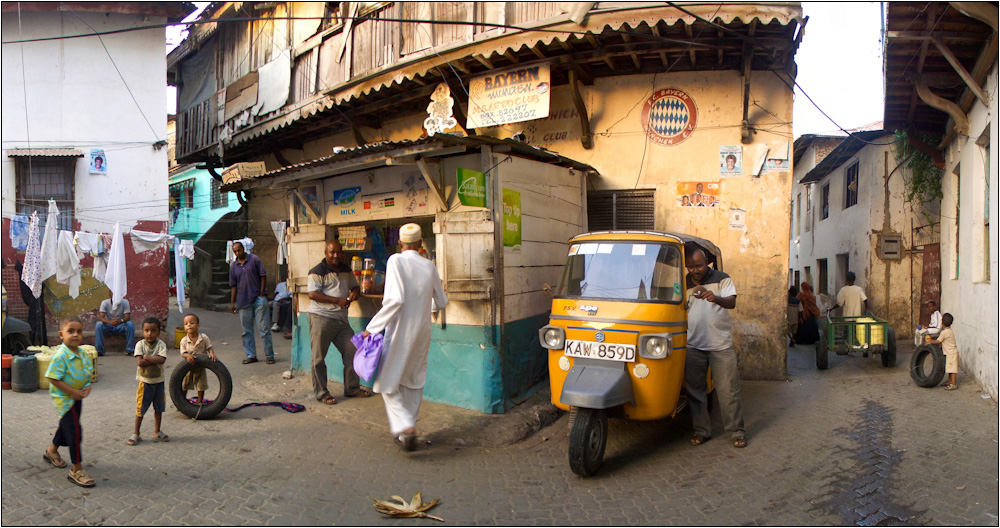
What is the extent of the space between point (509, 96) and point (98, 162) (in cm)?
818

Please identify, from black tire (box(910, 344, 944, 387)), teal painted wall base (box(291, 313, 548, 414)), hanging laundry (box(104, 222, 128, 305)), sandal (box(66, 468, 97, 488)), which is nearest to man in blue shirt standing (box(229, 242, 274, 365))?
hanging laundry (box(104, 222, 128, 305))

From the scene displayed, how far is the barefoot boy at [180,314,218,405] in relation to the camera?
5957 mm

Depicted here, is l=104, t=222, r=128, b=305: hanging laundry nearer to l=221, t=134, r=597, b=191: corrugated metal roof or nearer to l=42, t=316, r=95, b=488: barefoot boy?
l=221, t=134, r=597, b=191: corrugated metal roof

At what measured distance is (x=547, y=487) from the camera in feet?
14.9

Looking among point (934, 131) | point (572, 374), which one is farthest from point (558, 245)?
point (934, 131)

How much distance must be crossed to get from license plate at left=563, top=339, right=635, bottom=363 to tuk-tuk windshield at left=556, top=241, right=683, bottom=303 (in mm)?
435

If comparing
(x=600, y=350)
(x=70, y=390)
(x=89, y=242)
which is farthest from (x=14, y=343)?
(x=600, y=350)

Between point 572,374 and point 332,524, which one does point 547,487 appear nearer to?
point 572,374

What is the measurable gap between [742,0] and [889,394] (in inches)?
198

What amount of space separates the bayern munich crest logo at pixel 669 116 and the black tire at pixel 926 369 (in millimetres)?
4105

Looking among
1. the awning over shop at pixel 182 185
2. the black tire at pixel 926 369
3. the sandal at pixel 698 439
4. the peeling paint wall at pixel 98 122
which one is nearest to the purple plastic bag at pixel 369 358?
the sandal at pixel 698 439

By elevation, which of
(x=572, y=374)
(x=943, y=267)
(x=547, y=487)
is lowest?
(x=547, y=487)

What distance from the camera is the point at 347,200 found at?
7617 mm

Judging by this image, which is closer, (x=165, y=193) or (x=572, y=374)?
(x=572, y=374)
